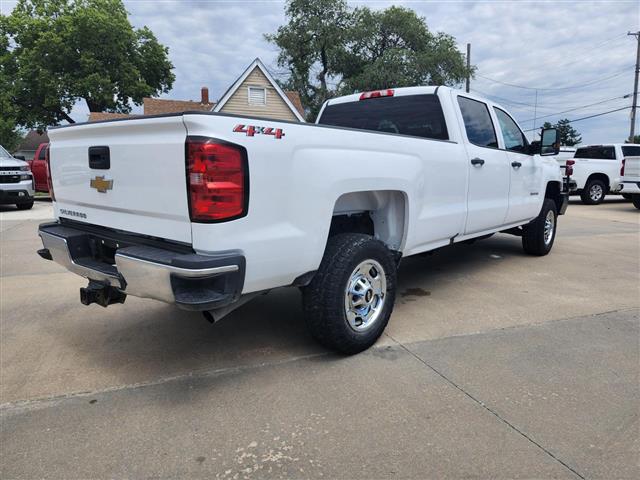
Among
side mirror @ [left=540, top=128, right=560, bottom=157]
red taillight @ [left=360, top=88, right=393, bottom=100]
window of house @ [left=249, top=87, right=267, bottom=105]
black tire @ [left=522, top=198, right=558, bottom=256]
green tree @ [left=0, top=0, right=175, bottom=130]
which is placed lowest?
black tire @ [left=522, top=198, right=558, bottom=256]

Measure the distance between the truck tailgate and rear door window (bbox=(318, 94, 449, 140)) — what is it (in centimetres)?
263

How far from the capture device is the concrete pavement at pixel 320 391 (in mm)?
2219

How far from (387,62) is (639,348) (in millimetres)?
31724

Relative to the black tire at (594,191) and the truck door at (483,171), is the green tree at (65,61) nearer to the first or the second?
the black tire at (594,191)

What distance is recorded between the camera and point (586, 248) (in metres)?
7.45

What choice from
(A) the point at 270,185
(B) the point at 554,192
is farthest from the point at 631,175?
(A) the point at 270,185

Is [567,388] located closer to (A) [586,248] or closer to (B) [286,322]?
(B) [286,322]

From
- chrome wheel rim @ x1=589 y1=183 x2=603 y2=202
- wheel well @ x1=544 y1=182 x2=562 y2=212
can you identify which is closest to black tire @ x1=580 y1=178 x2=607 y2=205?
chrome wheel rim @ x1=589 y1=183 x2=603 y2=202

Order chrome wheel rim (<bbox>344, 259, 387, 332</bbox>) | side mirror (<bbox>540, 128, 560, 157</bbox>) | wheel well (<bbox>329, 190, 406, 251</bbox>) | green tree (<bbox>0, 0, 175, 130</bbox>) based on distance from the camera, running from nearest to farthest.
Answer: chrome wheel rim (<bbox>344, 259, 387, 332</bbox>), wheel well (<bbox>329, 190, 406, 251</bbox>), side mirror (<bbox>540, 128, 560, 157</bbox>), green tree (<bbox>0, 0, 175, 130</bbox>)

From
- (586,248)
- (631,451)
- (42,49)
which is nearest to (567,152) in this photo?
(586,248)

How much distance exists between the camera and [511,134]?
216 inches

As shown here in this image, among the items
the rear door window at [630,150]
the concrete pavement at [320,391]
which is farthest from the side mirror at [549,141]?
the rear door window at [630,150]

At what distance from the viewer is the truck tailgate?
8.06ft

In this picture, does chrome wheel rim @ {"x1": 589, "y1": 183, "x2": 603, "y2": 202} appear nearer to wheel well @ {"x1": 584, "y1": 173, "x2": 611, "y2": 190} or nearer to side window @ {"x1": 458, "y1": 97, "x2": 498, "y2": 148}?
wheel well @ {"x1": 584, "y1": 173, "x2": 611, "y2": 190}
